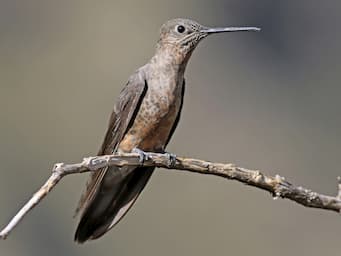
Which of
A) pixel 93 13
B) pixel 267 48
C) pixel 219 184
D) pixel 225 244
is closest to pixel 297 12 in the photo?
pixel 267 48

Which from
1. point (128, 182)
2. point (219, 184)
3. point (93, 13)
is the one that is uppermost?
point (93, 13)

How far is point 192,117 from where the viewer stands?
1322cm

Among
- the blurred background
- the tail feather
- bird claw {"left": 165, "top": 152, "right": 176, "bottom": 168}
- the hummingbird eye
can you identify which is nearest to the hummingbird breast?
the tail feather

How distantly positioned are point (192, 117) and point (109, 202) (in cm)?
838

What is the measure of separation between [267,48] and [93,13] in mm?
3121

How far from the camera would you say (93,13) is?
1521 cm

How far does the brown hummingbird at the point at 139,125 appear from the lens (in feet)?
15.7

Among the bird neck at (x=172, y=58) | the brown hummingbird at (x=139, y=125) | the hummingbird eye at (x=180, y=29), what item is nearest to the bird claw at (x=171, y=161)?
the brown hummingbird at (x=139, y=125)

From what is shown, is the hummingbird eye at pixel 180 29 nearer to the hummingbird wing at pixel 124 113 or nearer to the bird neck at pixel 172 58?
the bird neck at pixel 172 58

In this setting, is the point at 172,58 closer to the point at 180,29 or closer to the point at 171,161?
the point at 180,29

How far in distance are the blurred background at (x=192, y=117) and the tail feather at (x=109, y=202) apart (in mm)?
5245

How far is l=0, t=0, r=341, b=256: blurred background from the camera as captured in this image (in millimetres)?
10719

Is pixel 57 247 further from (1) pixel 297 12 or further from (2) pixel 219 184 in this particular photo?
(1) pixel 297 12

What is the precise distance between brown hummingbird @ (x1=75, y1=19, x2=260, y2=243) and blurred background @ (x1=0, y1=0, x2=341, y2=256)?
5284 mm
